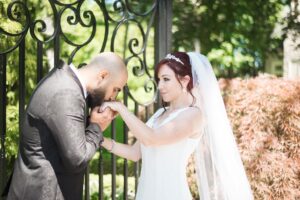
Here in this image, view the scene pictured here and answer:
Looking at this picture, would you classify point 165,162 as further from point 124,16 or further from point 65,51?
point 65,51

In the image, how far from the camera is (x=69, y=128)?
8.89 ft

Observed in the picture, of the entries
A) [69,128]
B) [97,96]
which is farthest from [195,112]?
[69,128]

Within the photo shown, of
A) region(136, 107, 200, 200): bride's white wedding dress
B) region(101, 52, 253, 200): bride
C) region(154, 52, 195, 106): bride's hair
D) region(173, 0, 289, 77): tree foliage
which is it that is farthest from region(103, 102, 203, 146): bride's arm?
region(173, 0, 289, 77): tree foliage

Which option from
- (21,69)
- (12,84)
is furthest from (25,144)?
(12,84)

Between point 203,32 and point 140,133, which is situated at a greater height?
point 203,32

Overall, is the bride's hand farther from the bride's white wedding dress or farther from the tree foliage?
the tree foliage

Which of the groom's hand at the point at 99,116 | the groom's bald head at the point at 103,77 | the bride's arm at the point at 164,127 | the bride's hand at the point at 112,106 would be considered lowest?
the bride's arm at the point at 164,127

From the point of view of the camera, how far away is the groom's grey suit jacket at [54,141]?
8.93 ft

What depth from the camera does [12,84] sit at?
17.6 feet

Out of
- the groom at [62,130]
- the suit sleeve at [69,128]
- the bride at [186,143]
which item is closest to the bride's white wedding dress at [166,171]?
the bride at [186,143]

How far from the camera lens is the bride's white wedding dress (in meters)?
3.34

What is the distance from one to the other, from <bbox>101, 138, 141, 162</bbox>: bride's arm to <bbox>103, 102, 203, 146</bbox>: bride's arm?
0.27 metres

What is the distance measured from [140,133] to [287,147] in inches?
94.9

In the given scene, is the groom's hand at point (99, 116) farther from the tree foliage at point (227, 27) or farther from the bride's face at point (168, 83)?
the tree foliage at point (227, 27)
